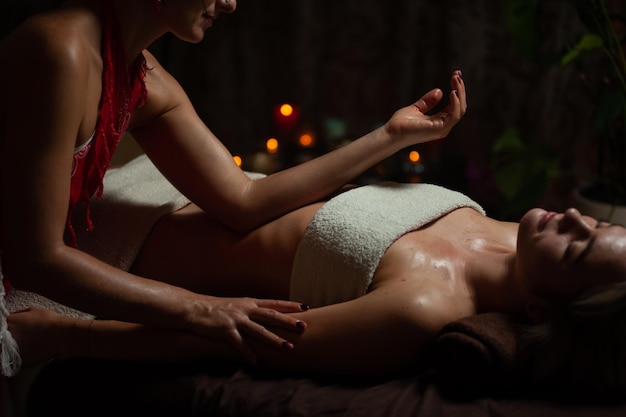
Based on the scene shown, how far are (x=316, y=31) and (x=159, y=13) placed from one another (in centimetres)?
189

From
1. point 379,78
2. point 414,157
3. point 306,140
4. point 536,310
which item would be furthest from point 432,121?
point 379,78

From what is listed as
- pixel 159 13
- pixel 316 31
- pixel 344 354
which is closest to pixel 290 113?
pixel 316 31

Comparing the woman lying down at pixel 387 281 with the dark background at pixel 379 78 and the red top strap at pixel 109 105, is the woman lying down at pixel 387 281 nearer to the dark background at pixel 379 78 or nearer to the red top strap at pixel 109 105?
the red top strap at pixel 109 105

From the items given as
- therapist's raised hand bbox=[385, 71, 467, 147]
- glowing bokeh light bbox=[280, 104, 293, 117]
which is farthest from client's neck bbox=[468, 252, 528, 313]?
glowing bokeh light bbox=[280, 104, 293, 117]

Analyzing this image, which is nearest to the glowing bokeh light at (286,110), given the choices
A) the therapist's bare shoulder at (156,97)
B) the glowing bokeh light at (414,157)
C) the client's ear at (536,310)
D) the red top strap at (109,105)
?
the glowing bokeh light at (414,157)

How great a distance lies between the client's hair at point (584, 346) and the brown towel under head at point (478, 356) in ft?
0.10

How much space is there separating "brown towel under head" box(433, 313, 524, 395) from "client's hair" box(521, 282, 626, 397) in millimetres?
29

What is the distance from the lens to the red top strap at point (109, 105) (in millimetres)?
1322

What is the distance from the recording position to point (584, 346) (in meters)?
1.23

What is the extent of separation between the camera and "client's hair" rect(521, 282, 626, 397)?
47.6 inches

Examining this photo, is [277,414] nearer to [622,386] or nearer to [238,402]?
[238,402]

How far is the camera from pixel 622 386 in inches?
47.8

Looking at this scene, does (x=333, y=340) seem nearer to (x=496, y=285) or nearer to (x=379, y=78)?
(x=496, y=285)

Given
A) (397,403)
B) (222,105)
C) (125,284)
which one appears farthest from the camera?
(222,105)
